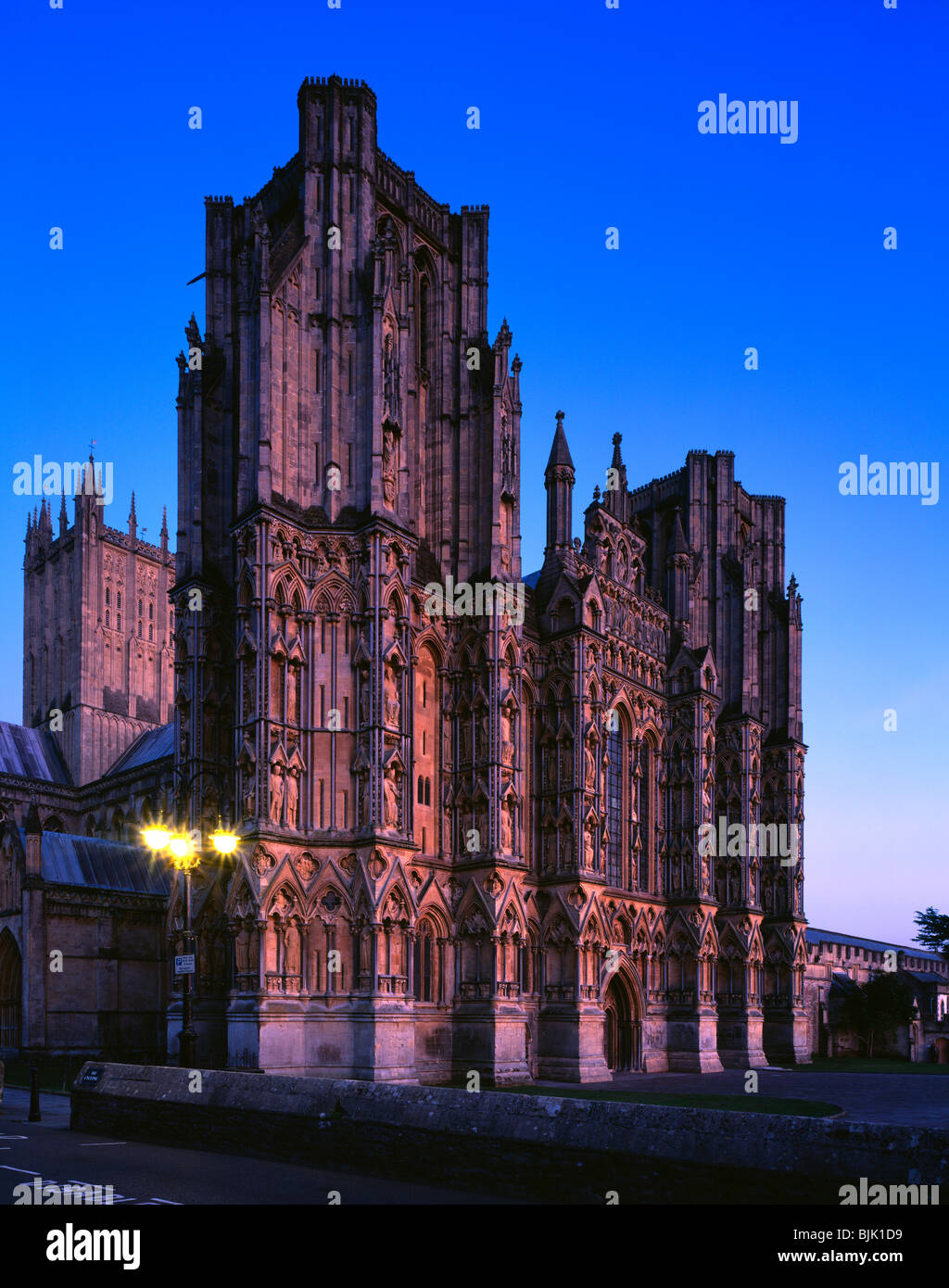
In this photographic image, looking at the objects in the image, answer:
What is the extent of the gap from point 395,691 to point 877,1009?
5367 centimetres

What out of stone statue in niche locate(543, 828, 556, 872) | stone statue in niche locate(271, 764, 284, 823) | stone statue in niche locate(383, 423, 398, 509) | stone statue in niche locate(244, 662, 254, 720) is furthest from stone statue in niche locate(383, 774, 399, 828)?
stone statue in niche locate(543, 828, 556, 872)

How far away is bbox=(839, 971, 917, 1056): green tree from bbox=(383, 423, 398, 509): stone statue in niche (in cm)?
5493

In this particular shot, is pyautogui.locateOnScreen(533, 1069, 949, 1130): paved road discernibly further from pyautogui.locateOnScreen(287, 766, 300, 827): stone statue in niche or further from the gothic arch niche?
pyautogui.locateOnScreen(287, 766, 300, 827): stone statue in niche

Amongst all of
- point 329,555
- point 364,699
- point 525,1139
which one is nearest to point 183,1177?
point 525,1139

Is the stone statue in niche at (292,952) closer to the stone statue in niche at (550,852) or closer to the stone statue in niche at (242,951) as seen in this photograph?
the stone statue in niche at (242,951)

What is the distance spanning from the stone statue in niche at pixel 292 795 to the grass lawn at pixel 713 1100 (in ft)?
29.4

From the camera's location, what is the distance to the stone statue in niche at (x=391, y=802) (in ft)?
104

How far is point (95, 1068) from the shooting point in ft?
70.7

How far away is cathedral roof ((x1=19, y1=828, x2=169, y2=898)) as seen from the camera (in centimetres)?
4662

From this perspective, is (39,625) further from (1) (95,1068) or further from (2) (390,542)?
(1) (95,1068)

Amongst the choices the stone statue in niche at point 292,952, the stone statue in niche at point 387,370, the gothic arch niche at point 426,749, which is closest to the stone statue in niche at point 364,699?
the gothic arch niche at point 426,749

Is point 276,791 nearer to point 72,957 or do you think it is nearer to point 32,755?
point 72,957

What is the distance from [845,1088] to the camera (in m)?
39.7
